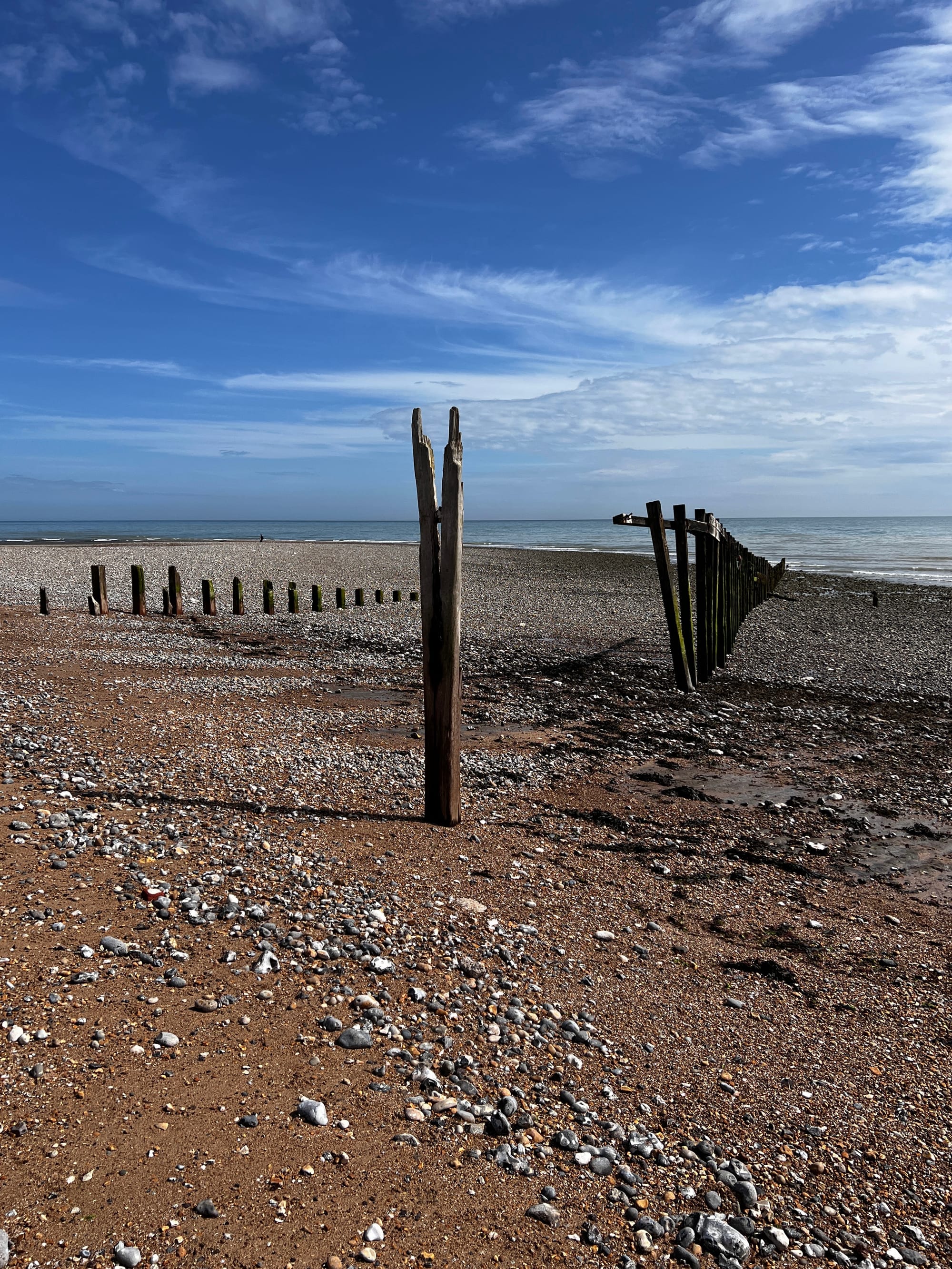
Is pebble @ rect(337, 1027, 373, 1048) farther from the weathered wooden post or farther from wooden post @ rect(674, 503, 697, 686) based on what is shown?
wooden post @ rect(674, 503, 697, 686)

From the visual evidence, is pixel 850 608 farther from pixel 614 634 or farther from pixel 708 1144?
pixel 708 1144

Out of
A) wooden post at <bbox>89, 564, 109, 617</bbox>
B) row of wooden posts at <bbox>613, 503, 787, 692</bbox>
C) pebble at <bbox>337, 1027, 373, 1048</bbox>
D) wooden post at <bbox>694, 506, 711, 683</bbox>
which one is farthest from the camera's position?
wooden post at <bbox>89, 564, 109, 617</bbox>

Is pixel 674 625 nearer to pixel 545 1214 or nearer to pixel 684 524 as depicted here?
pixel 684 524

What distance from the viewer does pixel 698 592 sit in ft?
49.9

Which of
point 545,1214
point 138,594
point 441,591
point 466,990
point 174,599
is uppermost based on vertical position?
point 441,591

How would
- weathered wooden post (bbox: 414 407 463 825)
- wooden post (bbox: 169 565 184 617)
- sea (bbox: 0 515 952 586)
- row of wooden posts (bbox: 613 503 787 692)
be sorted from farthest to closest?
sea (bbox: 0 515 952 586) → wooden post (bbox: 169 565 184 617) → row of wooden posts (bbox: 613 503 787 692) → weathered wooden post (bbox: 414 407 463 825)

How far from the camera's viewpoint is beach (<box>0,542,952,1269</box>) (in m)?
3.28

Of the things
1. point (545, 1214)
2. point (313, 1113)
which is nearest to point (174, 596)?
point (313, 1113)

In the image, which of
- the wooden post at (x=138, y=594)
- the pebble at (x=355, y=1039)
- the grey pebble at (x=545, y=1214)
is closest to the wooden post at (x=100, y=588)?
the wooden post at (x=138, y=594)

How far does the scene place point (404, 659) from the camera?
50.5 ft

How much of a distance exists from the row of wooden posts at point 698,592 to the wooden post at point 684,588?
12mm

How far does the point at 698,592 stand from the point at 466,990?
11.7m

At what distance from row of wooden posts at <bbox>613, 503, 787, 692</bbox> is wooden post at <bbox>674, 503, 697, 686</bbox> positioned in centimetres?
1

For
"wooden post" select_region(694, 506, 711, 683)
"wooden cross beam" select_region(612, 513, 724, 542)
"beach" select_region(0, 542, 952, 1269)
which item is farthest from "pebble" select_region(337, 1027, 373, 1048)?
"wooden post" select_region(694, 506, 711, 683)
